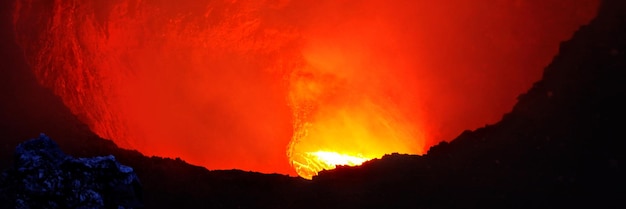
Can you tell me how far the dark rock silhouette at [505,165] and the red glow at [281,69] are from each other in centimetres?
153

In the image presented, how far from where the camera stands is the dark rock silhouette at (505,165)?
7727mm

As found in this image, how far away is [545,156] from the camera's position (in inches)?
314

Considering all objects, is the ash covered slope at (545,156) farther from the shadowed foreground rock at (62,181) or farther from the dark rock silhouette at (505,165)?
the shadowed foreground rock at (62,181)

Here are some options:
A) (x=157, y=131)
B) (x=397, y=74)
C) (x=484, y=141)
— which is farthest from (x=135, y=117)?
(x=484, y=141)

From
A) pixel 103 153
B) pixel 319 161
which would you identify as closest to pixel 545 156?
pixel 103 153

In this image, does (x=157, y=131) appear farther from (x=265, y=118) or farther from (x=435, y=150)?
(x=435, y=150)

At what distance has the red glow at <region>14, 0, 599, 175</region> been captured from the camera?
1080cm

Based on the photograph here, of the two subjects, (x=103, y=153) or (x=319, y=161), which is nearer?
(x=103, y=153)

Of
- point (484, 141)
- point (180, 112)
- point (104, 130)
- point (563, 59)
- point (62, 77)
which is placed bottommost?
point (484, 141)

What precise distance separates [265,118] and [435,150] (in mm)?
7069

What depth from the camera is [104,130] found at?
10.6 m

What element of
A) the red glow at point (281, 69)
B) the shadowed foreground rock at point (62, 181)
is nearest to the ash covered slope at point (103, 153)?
the red glow at point (281, 69)

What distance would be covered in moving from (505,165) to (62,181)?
251 inches

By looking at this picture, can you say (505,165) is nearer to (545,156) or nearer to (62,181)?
(545,156)
